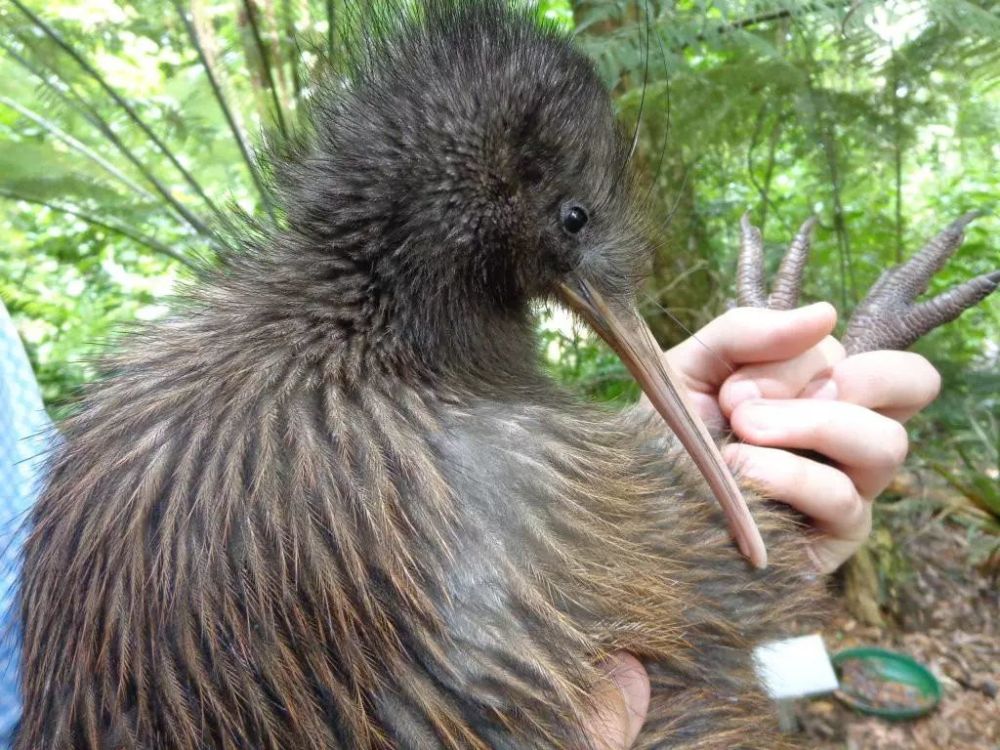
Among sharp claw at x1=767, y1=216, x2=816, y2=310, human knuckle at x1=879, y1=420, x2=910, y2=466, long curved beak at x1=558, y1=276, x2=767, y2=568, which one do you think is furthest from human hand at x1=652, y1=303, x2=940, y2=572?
sharp claw at x1=767, y1=216, x2=816, y2=310

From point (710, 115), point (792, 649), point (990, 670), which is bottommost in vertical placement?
point (990, 670)

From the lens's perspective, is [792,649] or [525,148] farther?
[792,649]

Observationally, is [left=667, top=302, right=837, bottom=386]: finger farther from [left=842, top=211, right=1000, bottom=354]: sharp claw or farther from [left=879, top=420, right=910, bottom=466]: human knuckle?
[left=842, top=211, right=1000, bottom=354]: sharp claw

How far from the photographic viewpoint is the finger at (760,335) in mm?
1060

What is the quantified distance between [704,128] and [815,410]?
4.34ft

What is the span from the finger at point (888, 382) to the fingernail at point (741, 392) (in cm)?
14

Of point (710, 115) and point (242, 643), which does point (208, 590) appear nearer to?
point (242, 643)

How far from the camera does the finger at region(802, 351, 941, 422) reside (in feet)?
3.68

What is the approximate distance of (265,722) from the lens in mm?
693

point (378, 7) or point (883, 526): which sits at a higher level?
point (378, 7)

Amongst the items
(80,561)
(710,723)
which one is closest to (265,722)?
(80,561)

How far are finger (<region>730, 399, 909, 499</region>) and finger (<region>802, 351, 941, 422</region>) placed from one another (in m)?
0.06

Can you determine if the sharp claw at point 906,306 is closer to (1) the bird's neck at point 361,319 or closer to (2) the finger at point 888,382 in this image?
(2) the finger at point 888,382

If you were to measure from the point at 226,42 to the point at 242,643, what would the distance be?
230 centimetres
